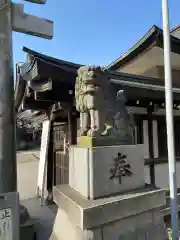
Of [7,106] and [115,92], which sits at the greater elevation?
[115,92]

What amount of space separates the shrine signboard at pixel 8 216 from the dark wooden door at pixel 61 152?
4.50 metres

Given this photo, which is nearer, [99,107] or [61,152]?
[99,107]

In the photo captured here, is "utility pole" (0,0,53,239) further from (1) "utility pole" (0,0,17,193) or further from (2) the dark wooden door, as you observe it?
(2) the dark wooden door

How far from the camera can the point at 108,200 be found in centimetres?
305

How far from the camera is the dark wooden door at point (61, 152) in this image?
725 cm

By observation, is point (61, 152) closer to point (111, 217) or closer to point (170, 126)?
point (170, 126)

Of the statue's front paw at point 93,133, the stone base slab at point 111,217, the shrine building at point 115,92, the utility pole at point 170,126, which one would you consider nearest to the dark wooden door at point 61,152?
the shrine building at point 115,92

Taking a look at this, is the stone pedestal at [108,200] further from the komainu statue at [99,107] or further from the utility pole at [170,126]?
the utility pole at [170,126]

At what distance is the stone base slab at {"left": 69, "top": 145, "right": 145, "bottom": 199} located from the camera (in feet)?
10.2

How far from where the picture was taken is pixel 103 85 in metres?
3.46

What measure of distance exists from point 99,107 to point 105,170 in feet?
Result: 2.98

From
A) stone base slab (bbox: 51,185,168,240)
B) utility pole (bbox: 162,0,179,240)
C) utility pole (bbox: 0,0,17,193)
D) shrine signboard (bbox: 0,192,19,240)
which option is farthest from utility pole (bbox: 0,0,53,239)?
utility pole (bbox: 162,0,179,240)

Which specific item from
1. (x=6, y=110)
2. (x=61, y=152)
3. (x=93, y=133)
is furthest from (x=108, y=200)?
(x=61, y=152)

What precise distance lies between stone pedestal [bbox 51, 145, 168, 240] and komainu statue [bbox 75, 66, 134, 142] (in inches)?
11.0
